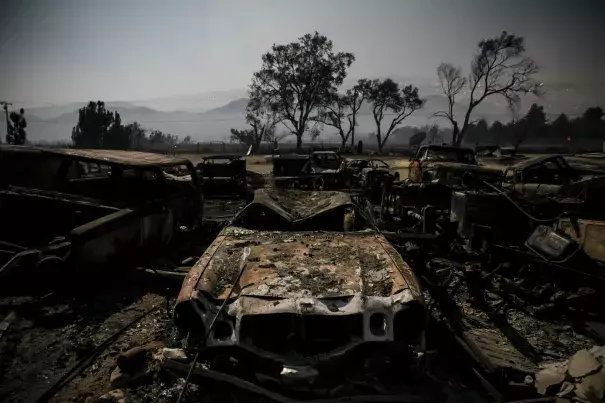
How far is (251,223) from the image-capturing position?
4820mm

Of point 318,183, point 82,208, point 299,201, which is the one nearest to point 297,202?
point 299,201

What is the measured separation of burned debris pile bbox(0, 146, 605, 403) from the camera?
2875mm

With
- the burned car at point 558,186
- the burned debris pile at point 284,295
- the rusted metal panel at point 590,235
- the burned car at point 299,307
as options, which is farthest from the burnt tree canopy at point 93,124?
the rusted metal panel at point 590,235

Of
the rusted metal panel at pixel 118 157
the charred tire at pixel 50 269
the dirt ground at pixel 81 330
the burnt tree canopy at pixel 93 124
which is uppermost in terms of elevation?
the burnt tree canopy at pixel 93 124

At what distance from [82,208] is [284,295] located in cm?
402

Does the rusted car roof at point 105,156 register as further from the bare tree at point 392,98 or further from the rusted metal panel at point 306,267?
the bare tree at point 392,98

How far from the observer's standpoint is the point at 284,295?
3021mm

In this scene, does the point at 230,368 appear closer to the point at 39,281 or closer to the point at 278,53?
the point at 39,281

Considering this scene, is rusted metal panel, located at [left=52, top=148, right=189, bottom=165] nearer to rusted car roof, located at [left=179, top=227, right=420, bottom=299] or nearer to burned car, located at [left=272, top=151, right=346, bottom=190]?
rusted car roof, located at [left=179, top=227, right=420, bottom=299]

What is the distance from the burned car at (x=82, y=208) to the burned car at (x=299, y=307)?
6.42 feet

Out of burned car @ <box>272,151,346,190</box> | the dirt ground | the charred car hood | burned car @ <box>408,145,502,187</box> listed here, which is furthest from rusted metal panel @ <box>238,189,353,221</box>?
burned car @ <box>272,151,346,190</box>

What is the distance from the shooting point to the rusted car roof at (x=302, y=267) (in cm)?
314

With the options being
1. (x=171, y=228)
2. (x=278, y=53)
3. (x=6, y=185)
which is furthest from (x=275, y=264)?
(x=278, y=53)

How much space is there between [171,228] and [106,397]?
13.4 ft
